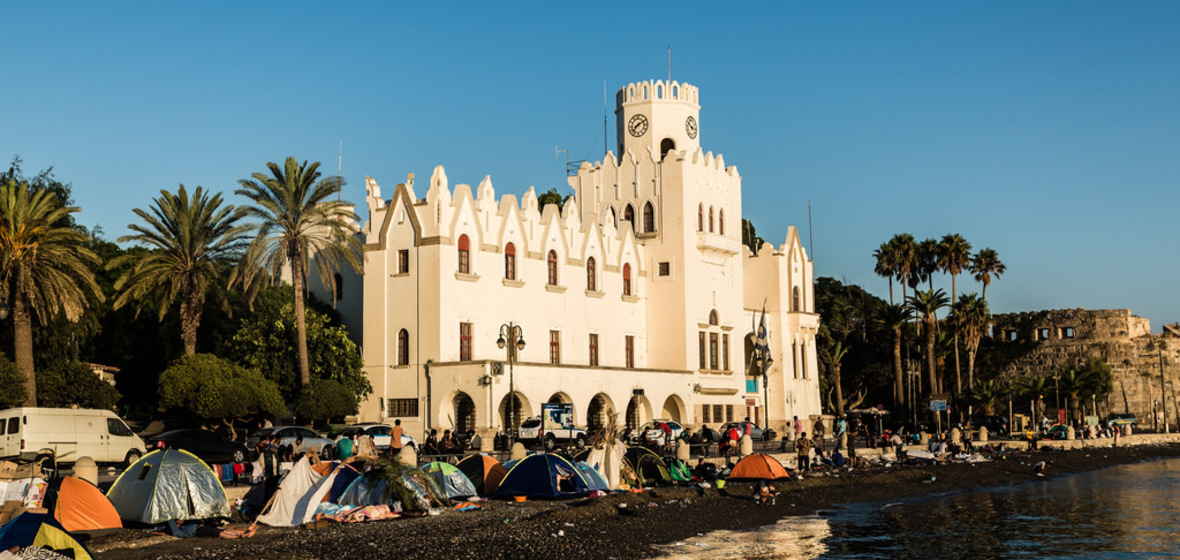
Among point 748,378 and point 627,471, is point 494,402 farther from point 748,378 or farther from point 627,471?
point 748,378

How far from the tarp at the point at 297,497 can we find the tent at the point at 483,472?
647 centimetres

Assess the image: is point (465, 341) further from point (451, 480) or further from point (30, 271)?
point (451, 480)

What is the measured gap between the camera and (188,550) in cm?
2022

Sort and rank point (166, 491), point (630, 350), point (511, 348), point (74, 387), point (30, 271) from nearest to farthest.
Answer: point (166, 491) → point (30, 271) → point (74, 387) → point (511, 348) → point (630, 350)

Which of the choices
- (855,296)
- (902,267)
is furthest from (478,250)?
(855,296)

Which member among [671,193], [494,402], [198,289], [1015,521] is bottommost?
[1015,521]

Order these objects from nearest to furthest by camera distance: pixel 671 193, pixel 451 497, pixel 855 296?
pixel 451 497 → pixel 671 193 → pixel 855 296

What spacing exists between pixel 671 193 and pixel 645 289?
521 cm

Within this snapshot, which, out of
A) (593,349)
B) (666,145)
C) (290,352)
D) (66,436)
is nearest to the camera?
(66,436)

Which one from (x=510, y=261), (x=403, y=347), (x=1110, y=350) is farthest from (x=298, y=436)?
(x=1110, y=350)

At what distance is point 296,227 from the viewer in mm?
46656

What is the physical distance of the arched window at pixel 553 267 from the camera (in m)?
54.7

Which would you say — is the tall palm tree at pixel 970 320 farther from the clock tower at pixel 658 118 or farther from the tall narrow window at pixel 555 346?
the tall narrow window at pixel 555 346

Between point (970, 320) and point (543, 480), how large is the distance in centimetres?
5788
